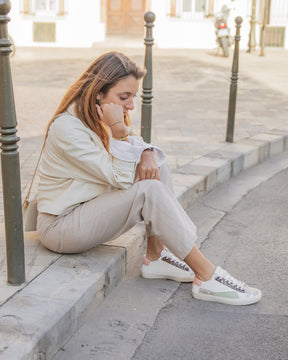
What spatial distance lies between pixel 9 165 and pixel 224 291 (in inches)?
46.3

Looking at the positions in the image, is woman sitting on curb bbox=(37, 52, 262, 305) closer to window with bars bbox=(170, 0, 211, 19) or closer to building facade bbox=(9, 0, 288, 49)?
building facade bbox=(9, 0, 288, 49)

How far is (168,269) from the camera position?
3338mm

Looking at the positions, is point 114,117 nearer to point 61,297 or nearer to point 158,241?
point 158,241

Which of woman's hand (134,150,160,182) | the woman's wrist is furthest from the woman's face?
woman's hand (134,150,160,182)

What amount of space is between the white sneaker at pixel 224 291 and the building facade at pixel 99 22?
15.5m

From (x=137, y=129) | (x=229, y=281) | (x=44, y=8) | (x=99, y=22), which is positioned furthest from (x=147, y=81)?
(x=44, y=8)

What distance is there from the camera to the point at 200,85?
405 inches

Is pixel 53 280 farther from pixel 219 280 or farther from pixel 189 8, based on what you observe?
pixel 189 8

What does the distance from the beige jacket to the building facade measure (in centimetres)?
1542

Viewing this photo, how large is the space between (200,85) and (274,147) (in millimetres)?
4136

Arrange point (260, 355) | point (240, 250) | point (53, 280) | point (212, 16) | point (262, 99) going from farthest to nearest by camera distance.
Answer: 1. point (212, 16)
2. point (262, 99)
3. point (240, 250)
4. point (53, 280)
5. point (260, 355)

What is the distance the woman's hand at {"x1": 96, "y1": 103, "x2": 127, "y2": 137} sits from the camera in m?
3.05

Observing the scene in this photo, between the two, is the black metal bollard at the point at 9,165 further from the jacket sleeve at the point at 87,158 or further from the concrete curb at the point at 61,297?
the jacket sleeve at the point at 87,158

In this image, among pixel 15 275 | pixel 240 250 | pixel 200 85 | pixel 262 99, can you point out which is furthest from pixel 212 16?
pixel 15 275
